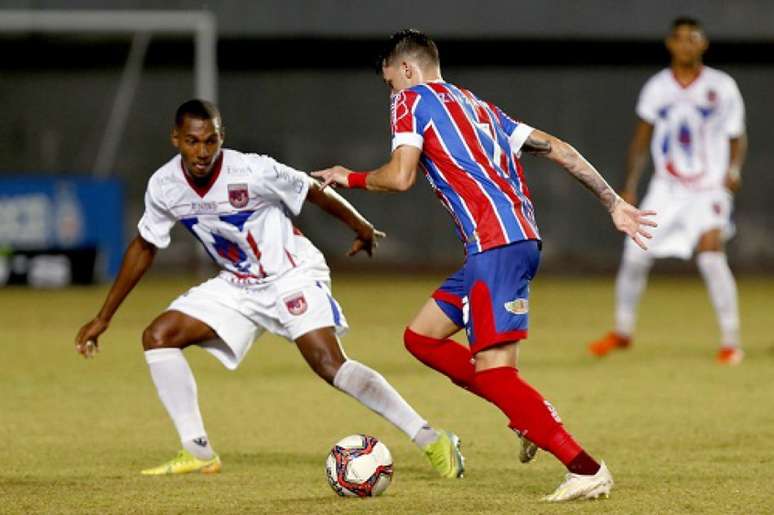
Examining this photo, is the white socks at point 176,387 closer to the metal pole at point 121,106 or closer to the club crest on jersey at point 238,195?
the club crest on jersey at point 238,195

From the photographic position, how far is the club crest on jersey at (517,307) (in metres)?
5.91

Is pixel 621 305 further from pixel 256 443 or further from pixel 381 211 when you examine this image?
pixel 381 211

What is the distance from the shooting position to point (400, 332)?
13.3 m

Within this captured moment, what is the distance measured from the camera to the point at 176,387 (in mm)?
6812

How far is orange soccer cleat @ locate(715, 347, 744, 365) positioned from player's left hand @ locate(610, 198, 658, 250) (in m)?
5.09

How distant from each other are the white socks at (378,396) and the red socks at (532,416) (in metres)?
0.74

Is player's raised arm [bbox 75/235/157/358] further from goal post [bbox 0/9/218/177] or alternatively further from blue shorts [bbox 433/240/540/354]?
goal post [bbox 0/9/218/177]

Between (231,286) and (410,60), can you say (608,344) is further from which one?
(410,60)

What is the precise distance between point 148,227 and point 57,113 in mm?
17059

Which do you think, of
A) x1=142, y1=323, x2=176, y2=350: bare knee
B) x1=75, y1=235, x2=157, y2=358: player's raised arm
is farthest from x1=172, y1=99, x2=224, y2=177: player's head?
x1=142, y1=323, x2=176, y2=350: bare knee

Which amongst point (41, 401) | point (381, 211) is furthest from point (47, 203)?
point (41, 401)

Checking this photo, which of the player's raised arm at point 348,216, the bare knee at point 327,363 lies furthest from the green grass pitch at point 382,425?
the player's raised arm at point 348,216

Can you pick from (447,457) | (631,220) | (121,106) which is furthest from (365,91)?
(631,220)

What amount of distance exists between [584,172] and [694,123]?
542 cm
